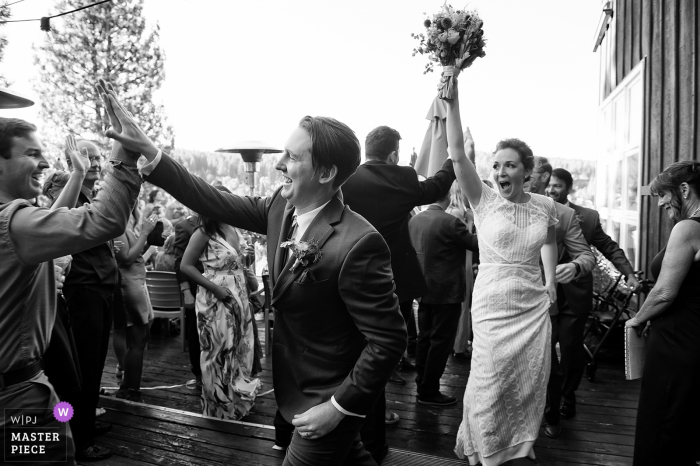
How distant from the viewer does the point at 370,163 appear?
400 centimetres

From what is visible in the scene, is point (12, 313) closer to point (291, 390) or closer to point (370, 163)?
point (291, 390)

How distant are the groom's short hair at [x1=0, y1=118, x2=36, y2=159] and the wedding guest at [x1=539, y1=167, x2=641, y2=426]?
3.74 m

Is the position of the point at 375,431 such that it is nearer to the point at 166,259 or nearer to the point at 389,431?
the point at 389,431

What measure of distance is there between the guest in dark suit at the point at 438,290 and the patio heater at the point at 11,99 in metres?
3.54

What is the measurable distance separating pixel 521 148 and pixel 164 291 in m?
5.44

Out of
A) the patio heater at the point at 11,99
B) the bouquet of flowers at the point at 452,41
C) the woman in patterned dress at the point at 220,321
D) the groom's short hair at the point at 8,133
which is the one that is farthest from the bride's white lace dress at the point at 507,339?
the patio heater at the point at 11,99

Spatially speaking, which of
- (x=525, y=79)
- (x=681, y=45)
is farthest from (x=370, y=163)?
(x=525, y=79)

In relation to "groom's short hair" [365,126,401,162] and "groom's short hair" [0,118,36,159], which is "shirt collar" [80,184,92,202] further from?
"groom's short hair" [365,126,401,162]

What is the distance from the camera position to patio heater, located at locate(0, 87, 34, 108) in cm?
337

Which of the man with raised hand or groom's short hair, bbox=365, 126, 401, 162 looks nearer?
the man with raised hand

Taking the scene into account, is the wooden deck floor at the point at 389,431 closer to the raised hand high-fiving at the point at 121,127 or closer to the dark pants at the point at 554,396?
the dark pants at the point at 554,396

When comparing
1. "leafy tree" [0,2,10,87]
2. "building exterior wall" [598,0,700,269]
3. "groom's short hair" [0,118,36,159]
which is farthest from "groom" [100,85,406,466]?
"leafy tree" [0,2,10,87]

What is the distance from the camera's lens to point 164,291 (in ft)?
24.1

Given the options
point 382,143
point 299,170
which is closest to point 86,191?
point 382,143
